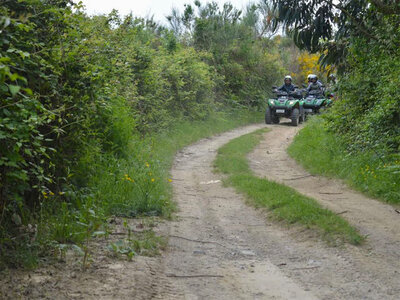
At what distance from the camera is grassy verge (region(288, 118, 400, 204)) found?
8898mm

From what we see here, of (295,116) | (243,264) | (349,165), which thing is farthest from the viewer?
(295,116)

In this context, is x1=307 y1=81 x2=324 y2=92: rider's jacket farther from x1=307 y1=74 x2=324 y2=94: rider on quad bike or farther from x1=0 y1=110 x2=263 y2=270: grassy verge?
x1=0 y1=110 x2=263 y2=270: grassy verge

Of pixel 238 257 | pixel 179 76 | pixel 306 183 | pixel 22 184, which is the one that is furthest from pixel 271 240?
pixel 179 76

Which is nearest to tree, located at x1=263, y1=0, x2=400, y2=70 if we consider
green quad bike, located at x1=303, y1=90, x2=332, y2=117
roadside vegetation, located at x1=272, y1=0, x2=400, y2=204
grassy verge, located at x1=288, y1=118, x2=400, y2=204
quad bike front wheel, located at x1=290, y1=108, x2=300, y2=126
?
roadside vegetation, located at x1=272, y1=0, x2=400, y2=204

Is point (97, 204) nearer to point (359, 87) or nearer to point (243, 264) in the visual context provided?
point (243, 264)

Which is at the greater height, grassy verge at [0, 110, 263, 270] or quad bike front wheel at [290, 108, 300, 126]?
quad bike front wheel at [290, 108, 300, 126]

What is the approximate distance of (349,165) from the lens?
10.7 metres

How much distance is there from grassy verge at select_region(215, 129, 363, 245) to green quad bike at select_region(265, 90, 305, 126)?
399 inches

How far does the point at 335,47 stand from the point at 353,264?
28.1ft

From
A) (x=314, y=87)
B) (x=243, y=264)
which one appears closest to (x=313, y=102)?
(x=314, y=87)

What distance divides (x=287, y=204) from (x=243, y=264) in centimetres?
264

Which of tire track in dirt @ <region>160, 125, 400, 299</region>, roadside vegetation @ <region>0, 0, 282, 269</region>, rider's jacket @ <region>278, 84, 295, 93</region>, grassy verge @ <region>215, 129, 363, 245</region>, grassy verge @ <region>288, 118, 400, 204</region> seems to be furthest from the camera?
rider's jacket @ <region>278, 84, 295, 93</region>

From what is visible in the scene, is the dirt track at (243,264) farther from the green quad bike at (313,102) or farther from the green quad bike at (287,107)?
the green quad bike at (313,102)

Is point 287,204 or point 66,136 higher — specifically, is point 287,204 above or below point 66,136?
below
